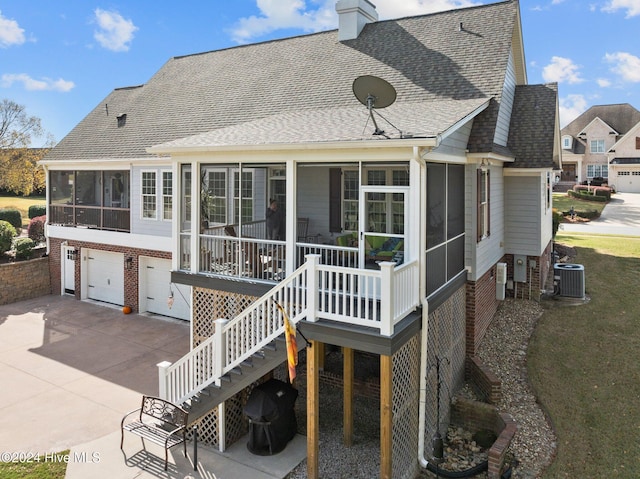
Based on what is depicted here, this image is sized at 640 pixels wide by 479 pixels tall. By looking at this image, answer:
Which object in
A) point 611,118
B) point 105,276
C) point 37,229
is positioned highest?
point 611,118

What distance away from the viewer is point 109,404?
1020 centimetres

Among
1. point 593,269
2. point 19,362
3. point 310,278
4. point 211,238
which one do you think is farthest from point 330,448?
point 593,269

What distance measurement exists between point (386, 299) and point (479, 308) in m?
5.55

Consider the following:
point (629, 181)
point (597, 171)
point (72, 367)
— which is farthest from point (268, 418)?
point (597, 171)

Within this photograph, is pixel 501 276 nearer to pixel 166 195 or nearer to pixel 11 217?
pixel 166 195

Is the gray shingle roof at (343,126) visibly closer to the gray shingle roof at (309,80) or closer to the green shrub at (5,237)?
the gray shingle roof at (309,80)

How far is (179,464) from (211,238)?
13.9ft

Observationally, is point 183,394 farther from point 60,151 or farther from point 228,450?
point 60,151

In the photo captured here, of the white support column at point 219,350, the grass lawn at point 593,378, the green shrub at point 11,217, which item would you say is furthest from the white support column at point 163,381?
the green shrub at point 11,217

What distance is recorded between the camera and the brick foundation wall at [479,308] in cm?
1110

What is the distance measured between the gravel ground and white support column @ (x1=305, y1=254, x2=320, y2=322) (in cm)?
276

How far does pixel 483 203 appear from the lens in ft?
38.4

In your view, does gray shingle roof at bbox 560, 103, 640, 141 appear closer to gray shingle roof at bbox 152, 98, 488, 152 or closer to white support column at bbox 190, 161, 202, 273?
gray shingle roof at bbox 152, 98, 488, 152

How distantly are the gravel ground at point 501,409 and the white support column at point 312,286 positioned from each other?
2.76m
